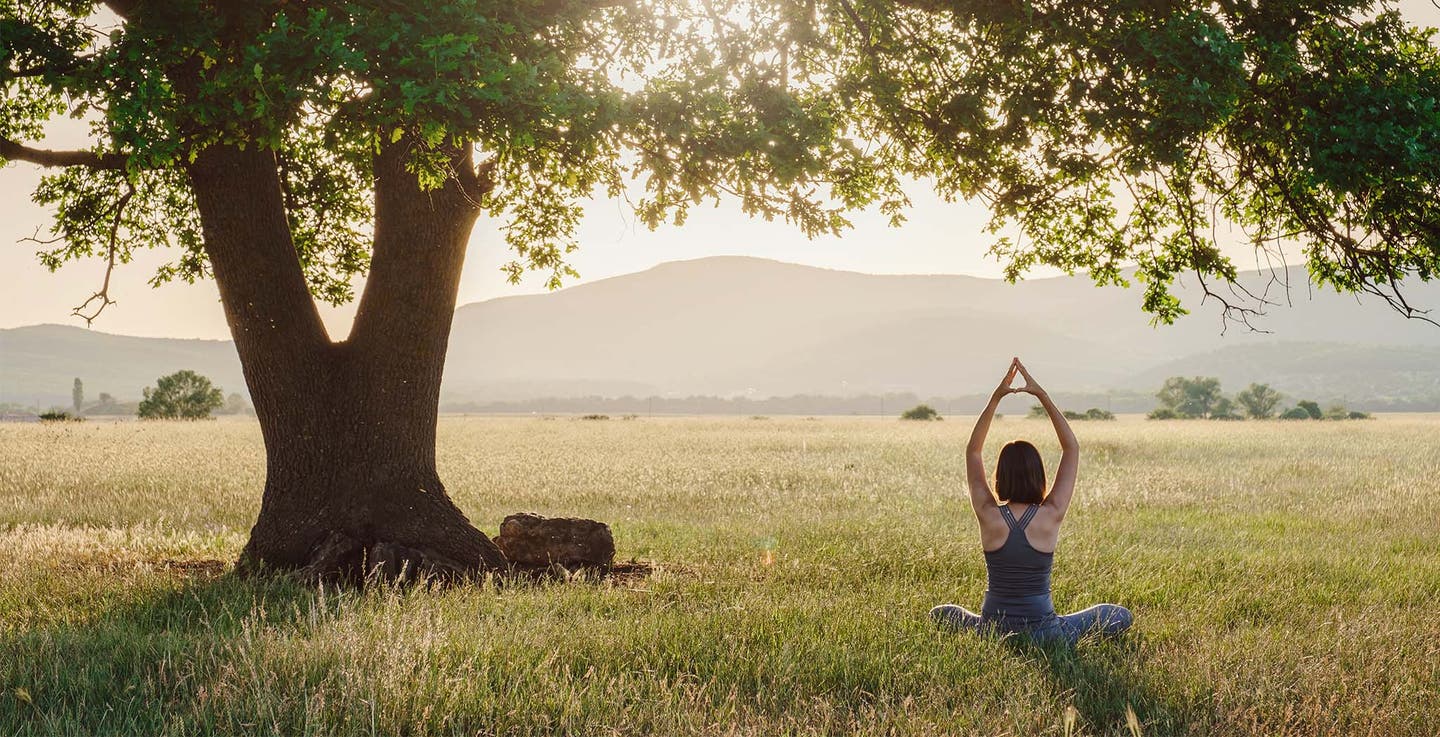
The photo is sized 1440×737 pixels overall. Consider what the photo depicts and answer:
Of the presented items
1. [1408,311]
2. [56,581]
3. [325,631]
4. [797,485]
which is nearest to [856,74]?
[1408,311]

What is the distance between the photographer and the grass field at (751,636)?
201 inches

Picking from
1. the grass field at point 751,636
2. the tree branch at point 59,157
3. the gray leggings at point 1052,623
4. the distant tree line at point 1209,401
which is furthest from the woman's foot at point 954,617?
the distant tree line at point 1209,401

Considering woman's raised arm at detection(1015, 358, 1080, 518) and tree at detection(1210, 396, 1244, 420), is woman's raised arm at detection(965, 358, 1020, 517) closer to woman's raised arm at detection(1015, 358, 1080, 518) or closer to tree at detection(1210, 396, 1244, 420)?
woman's raised arm at detection(1015, 358, 1080, 518)

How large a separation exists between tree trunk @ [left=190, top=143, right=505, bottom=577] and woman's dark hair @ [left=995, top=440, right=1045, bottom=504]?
5.32 metres

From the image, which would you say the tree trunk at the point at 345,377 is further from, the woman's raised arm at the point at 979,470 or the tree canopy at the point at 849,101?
the woman's raised arm at the point at 979,470

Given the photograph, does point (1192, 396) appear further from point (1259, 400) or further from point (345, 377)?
point (345, 377)

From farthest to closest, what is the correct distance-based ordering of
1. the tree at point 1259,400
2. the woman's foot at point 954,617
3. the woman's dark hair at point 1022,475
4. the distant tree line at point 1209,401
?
the tree at point 1259,400 → the distant tree line at point 1209,401 → the woman's foot at point 954,617 → the woman's dark hair at point 1022,475

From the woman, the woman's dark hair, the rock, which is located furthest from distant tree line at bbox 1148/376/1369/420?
the woman's dark hair

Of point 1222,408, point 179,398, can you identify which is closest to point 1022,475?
point 179,398

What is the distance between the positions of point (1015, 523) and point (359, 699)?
4160 mm

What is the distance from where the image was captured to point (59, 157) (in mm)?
10016

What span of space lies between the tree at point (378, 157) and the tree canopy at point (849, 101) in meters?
0.03

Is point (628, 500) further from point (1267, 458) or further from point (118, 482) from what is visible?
point (1267, 458)

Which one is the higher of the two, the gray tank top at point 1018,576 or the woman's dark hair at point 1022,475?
the woman's dark hair at point 1022,475
